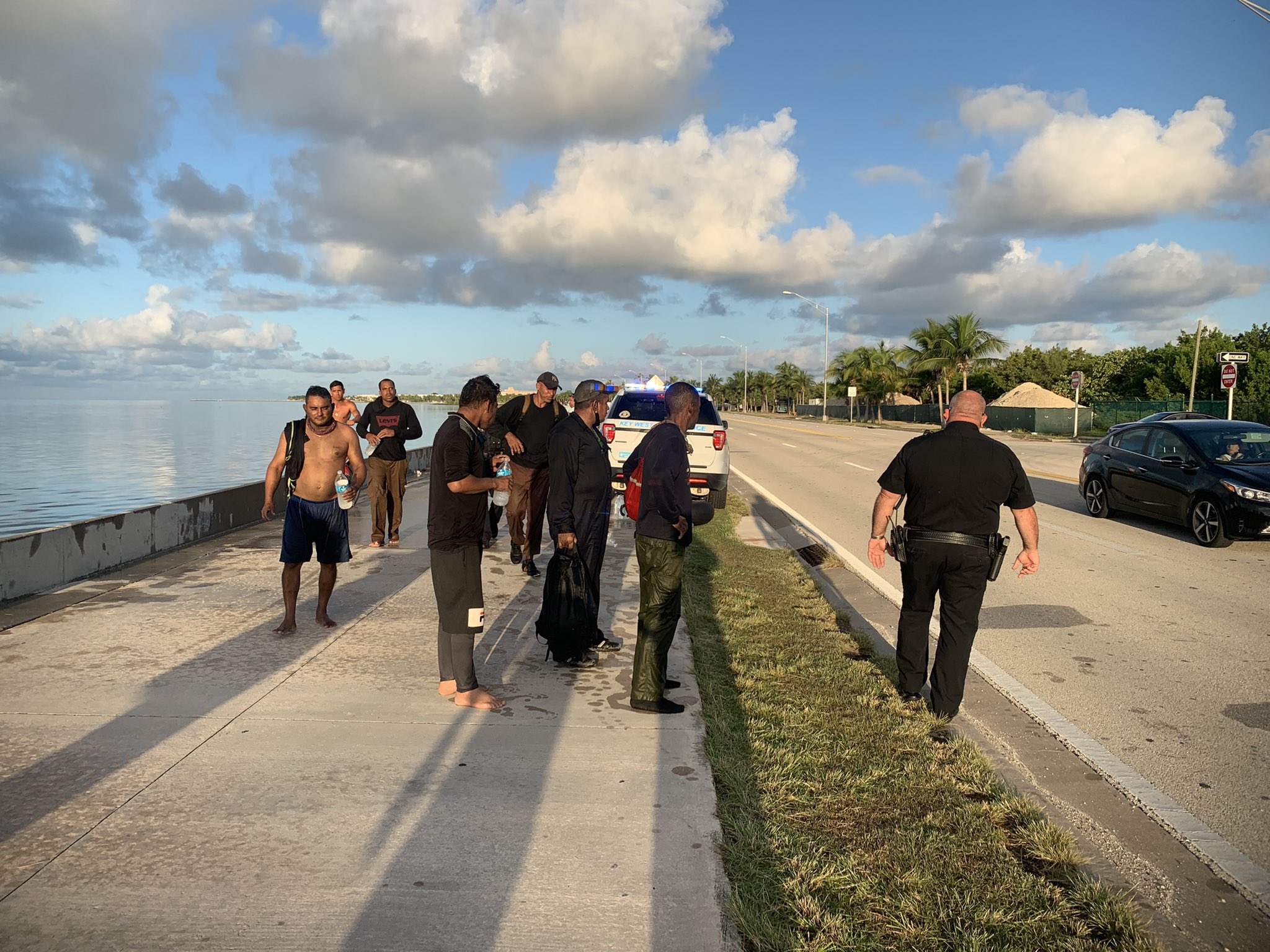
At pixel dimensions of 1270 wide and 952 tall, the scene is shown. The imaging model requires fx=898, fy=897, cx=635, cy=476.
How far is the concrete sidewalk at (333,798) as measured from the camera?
2.95 m

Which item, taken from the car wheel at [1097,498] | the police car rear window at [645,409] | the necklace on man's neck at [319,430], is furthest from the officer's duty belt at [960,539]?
the car wheel at [1097,498]

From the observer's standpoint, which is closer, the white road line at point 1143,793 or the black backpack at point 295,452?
the white road line at point 1143,793

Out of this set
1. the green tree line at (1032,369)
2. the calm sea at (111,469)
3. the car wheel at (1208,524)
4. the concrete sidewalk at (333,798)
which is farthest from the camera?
the green tree line at (1032,369)

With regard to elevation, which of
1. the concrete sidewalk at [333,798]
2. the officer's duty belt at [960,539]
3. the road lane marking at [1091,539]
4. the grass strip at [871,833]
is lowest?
the concrete sidewalk at [333,798]

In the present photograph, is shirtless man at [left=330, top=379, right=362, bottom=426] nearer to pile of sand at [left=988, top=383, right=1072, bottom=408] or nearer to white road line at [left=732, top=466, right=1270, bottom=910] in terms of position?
white road line at [left=732, top=466, right=1270, bottom=910]

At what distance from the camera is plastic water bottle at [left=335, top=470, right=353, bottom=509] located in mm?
6355

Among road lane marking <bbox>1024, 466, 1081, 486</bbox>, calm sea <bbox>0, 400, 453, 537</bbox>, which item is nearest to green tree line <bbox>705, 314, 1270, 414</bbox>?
road lane marking <bbox>1024, 466, 1081, 486</bbox>

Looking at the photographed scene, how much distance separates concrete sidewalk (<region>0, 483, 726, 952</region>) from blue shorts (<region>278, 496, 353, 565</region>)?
1.86 ft

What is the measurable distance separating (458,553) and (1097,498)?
11249 millimetres

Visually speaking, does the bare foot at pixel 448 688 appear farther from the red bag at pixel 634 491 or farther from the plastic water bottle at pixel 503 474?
the red bag at pixel 634 491

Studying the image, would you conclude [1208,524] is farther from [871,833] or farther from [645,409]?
[871,833]

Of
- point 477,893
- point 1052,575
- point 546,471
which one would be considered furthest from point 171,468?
point 477,893

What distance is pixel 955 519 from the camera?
16.1 feet

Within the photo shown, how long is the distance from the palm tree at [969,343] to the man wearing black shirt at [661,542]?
59.9m
